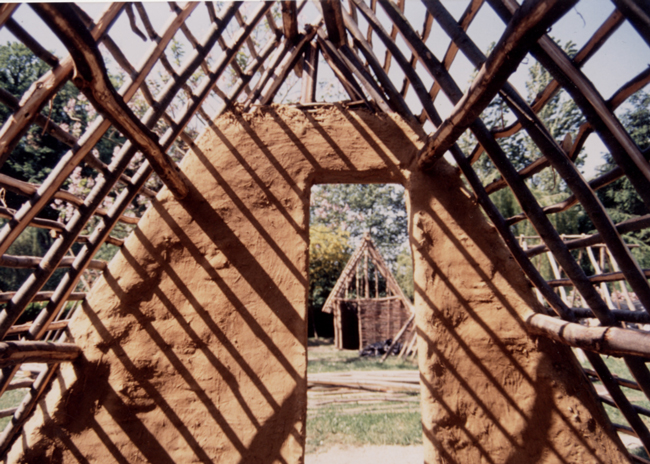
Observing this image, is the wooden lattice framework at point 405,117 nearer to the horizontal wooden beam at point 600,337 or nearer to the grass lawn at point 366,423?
the horizontal wooden beam at point 600,337

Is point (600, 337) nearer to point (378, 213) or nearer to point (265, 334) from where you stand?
point (265, 334)

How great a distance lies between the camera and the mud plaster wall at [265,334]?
6.81 ft

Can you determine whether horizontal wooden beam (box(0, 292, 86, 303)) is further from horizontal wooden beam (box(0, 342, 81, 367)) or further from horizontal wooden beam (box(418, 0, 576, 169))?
horizontal wooden beam (box(418, 0, 576, 169))

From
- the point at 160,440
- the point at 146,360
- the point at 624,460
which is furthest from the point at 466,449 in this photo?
the point at 146,360

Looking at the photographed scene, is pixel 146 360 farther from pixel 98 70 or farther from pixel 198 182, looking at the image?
pixel 98 70

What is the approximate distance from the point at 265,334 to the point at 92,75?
1613 mm

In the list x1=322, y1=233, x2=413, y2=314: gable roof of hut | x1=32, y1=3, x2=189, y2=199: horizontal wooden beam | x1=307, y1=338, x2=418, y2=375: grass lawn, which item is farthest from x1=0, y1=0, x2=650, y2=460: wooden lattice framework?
x1=322, y1=233, x2=413, y2=314: gable roof of hut

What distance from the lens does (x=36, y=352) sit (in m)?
1.90

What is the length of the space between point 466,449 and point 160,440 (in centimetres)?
182

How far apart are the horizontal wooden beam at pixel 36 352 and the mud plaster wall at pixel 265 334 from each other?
0.10 metres

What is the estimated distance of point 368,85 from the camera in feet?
8.79

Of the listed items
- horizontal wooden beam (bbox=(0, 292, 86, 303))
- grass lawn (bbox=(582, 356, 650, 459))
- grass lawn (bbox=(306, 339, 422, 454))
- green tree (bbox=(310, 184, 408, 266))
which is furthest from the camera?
green tree (bbox=(310, 184, 408, 266))

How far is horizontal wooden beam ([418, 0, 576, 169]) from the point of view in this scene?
43.0 inches

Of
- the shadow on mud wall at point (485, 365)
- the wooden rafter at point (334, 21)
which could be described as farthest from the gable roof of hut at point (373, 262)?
the shadow on mud wall at point (485, 365)
